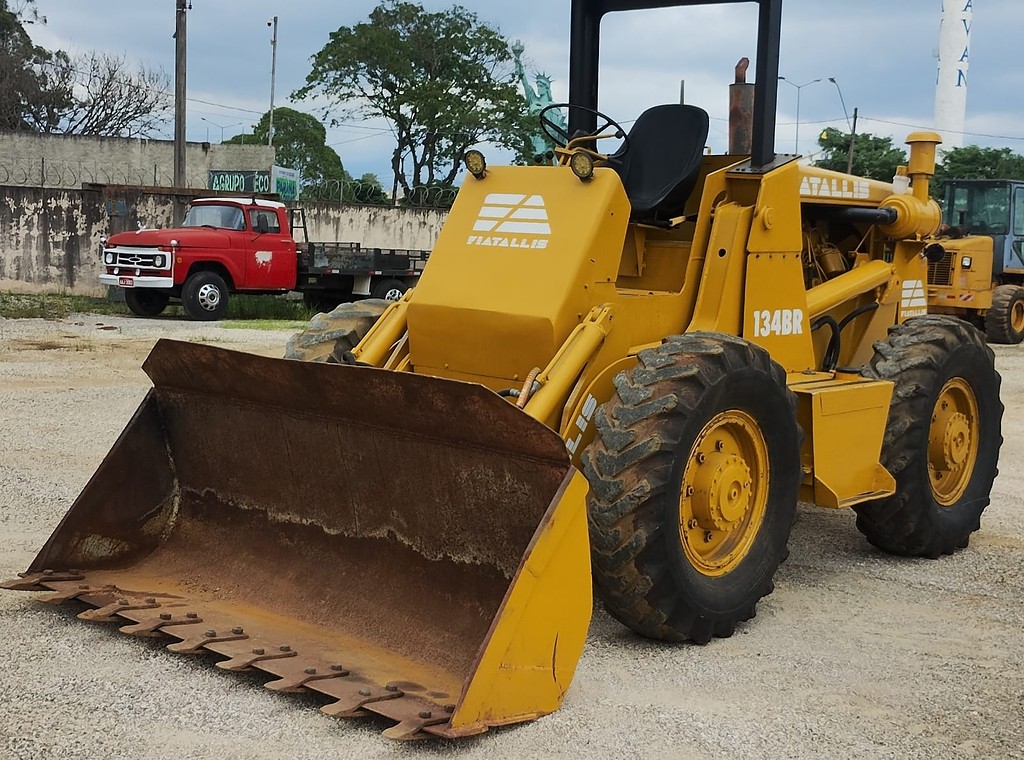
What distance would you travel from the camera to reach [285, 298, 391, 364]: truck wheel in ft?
20.6

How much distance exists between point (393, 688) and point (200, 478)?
6.35ft

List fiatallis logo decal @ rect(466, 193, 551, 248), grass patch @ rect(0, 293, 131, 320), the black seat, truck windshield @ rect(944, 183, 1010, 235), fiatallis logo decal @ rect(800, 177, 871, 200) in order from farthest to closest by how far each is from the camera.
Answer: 1. truck windshield @ rect(944, 183, 1010, 235)
2. grass patch @ rect(0, 293, 131, 320)
3. fiatallis logo decal @ rect(800, 177, 871, 200)
4. the black seat
5. fiatallis logo decal @ rect(466, 193, 551, 248)

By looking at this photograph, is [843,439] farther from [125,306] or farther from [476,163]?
[125,306]

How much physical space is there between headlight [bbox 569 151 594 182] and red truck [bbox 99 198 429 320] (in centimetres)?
1539

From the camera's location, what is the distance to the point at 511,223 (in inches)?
224

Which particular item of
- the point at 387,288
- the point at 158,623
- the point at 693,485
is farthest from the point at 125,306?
the point at 693,485

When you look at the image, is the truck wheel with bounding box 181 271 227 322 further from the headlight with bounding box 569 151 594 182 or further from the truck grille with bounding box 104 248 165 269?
A: the headlight with bounding box 569 151 594 182

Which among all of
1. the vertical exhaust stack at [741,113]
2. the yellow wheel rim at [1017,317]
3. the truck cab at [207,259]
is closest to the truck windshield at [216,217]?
the truck cab at [207,259]

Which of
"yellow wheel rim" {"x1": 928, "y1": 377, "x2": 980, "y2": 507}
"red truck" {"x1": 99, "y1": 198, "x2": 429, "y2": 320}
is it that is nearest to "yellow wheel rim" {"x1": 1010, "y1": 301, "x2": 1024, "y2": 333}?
"red truck" {"x1": 99, "y1": 198, "x2": 429, "y2": 320}

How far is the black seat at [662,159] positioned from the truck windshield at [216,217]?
605 inches

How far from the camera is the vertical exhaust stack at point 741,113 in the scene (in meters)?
6.27

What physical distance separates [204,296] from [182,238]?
1.03 m

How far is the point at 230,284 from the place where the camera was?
20.7 m

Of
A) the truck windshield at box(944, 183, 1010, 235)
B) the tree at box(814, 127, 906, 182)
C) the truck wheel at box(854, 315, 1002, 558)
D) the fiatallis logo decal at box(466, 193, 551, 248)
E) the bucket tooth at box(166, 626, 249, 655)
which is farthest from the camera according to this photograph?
the tree at box(814, 127, 906, 182)
